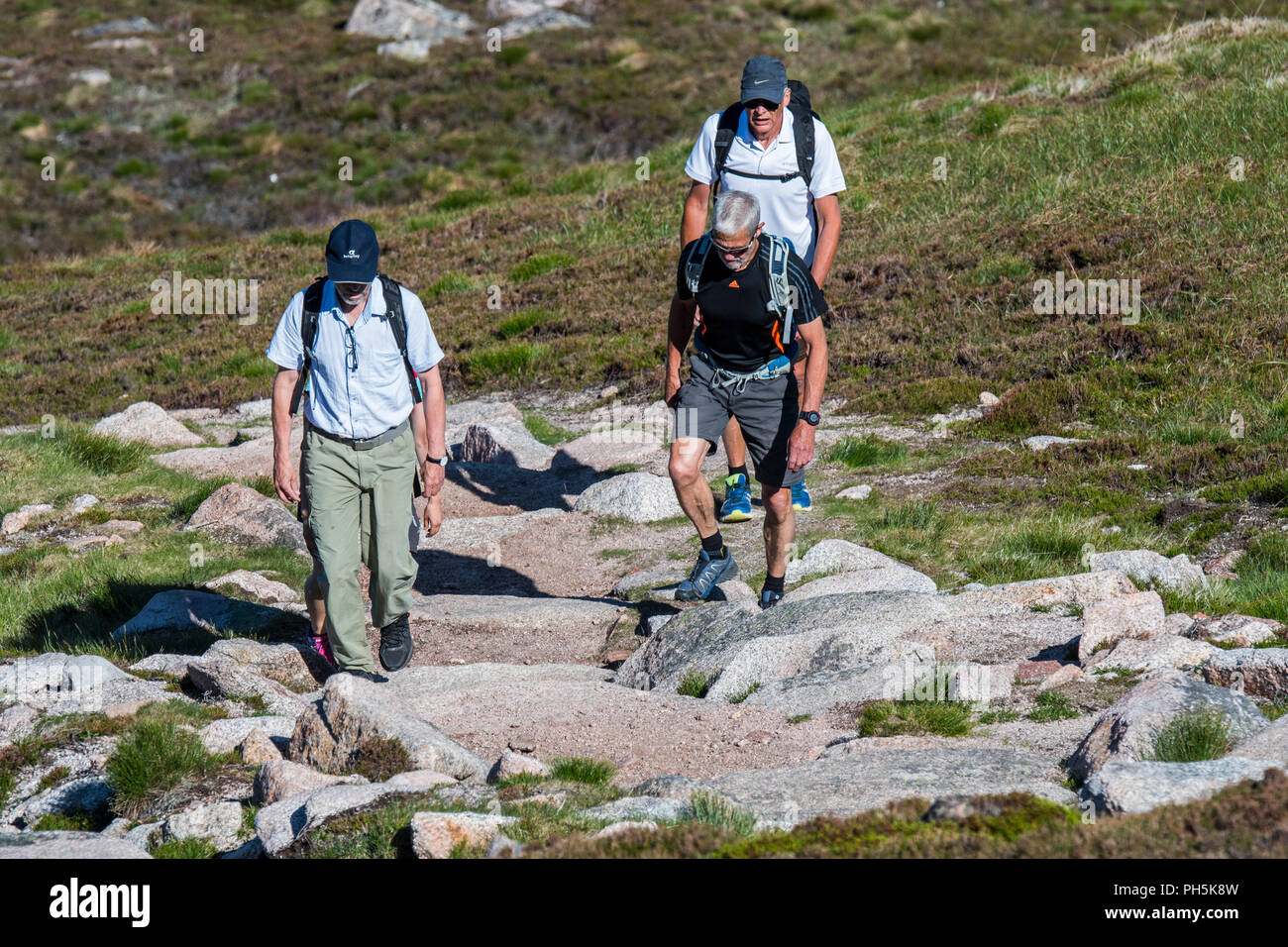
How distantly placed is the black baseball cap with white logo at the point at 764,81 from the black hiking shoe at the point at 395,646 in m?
3.91

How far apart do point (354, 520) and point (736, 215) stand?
2.62 metres

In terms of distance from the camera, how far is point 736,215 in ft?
22.3

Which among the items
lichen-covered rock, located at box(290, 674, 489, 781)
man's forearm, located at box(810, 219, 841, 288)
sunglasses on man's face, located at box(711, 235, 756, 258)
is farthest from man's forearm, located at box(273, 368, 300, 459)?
man's forearm, located at box(810, 219, 841, 288)

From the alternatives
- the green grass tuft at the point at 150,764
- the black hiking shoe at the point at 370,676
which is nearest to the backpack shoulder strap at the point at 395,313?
the black hiking shoe at the point at 370,676

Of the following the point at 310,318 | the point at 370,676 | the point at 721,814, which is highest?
the point at 310,318

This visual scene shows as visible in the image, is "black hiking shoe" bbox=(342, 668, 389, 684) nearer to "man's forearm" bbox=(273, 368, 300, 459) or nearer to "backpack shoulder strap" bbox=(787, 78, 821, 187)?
"man's forearm" bbox=(273, 368, 300, 459)

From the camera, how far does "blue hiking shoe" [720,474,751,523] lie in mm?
9406

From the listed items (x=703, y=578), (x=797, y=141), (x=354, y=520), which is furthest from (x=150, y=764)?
(x=797, y=141)

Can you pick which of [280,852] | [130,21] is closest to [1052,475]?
[280,852]

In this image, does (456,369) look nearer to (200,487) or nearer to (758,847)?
(200,487)

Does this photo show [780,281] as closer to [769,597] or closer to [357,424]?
[769,597]

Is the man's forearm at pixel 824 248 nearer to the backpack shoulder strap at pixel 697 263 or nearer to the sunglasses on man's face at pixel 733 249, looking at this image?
the backpack shoulder strap at pixel 697 263

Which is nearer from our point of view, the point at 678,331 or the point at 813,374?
the point at 813,374

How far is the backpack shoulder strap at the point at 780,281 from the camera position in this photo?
7.06 meters
